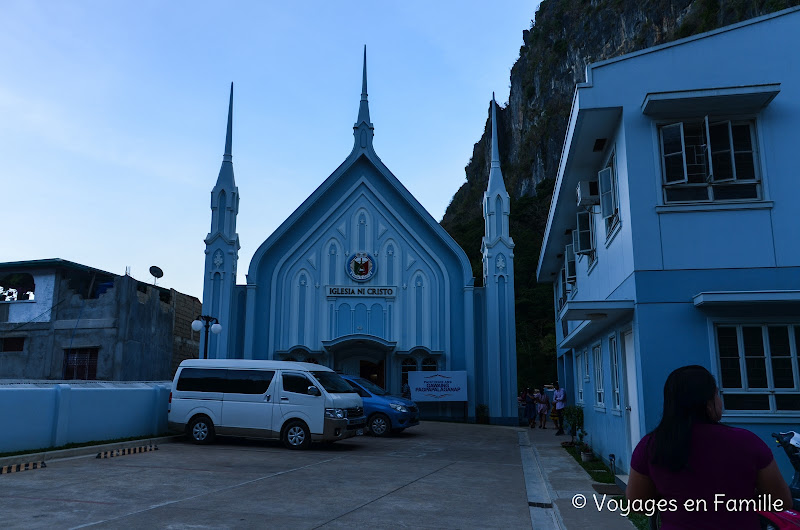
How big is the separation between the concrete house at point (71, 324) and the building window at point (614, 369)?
77.4ft

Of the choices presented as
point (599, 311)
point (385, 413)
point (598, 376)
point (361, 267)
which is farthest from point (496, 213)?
point (599, 311)

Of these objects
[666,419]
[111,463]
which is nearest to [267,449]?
[111,463]

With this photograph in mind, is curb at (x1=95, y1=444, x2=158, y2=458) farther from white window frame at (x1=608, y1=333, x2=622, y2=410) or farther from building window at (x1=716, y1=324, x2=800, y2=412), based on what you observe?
building window at (x1=716, y1=324, x2=800, y2=412)

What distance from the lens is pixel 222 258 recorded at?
95.2 ft

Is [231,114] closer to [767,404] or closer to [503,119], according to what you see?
[767,404]

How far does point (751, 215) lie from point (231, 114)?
86.2 ft

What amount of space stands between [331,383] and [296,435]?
4.96 feet

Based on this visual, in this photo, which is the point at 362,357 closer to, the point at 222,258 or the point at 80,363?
the point at 222,258

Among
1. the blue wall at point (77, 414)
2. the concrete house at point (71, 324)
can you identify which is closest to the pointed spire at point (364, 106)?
the concrete house at point (71, 324)

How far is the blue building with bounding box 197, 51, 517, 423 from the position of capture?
28.4 m

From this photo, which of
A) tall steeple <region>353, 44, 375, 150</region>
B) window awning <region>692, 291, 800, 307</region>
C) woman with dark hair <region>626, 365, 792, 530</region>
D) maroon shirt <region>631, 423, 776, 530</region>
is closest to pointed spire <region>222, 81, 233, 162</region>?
tall steeple <region>353, 44, 375, 150</region>

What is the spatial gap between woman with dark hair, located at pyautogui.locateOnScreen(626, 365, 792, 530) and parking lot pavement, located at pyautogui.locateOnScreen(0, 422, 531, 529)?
517cm

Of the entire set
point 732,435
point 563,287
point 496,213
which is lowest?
point 732,435

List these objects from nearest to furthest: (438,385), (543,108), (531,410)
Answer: (531,410) → (438,385) → (543,108)
